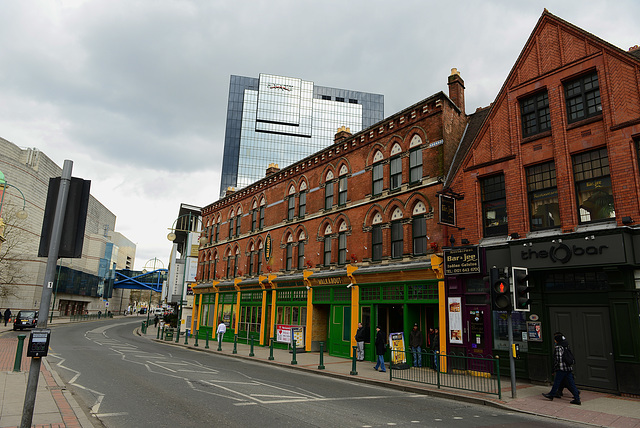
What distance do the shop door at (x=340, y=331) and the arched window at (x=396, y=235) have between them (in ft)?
13.0

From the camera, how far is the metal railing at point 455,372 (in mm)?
12172

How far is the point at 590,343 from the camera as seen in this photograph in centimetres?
1232

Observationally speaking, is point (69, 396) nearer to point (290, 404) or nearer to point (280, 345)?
point (290, 404)

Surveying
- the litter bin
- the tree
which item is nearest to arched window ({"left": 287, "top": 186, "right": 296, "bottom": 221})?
the litter bin

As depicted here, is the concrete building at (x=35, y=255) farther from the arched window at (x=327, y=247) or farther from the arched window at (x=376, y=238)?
the arched window at (x=376, y=238)

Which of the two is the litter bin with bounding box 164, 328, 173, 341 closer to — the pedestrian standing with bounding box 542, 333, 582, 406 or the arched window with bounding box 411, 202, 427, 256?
the arched window with bounding box 411, 202, 427, 256

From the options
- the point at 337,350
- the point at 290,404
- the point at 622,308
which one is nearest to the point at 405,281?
the point at 337,350

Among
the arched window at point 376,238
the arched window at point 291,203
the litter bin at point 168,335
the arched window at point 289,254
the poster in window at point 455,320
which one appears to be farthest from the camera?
the litter bin at point 168,335

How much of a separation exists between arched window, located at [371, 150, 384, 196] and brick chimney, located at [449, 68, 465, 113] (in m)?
4.36

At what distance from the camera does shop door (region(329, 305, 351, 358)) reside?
20.6m

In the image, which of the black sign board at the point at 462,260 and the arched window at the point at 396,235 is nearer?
the black sign board at the point at 462,260

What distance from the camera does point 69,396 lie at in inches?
376

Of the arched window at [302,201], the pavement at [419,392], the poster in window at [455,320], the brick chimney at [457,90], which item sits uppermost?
the brick chimney at [457,90]

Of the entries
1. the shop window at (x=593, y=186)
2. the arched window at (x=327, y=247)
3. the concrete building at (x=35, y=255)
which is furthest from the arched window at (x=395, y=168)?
the concrete building at (x=35, y=255)
